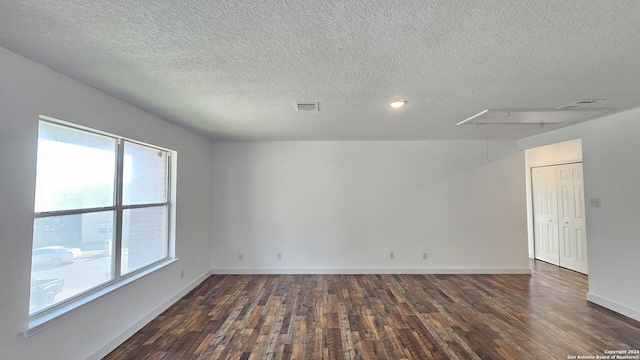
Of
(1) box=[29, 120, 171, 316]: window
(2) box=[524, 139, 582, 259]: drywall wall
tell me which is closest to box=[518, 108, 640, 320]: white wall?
(2) box=[524, 139, 582, 259]: drywall wall

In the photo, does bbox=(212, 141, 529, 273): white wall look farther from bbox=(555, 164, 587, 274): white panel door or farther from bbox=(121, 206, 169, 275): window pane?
bbox=(121, 206, 169, 275): window pane

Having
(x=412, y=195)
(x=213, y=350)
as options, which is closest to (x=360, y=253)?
(x=412, y=195)

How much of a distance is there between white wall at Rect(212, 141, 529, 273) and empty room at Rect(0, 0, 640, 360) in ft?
0.13

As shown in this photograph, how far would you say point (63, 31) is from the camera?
4.90ft

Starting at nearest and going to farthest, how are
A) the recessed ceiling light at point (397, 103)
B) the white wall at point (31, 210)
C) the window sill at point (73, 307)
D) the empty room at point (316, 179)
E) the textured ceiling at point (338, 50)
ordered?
the textured ceiling at point (338, 50) < the empty room at point (316, 179) < the white wall at point (31, 210) < the window sill at point (73, 307) < the recessed ceiling light at point (397, 103)

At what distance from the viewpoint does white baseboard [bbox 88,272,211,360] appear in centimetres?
239

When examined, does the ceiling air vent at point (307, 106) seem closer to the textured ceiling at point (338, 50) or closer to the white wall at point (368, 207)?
the textured ceiling at point (338, 50)

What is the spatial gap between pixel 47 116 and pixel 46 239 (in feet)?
3.02

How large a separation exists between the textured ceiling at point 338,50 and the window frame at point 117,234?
18.8 inches

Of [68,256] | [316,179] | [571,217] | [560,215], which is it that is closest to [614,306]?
[571,217]

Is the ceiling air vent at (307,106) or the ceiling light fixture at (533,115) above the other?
the ceiling air vent at (307,106)

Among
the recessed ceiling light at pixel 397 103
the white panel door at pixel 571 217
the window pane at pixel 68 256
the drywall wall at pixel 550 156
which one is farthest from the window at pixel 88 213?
the white panel door at pixel 571 217

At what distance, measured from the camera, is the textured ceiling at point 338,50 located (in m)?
1.34

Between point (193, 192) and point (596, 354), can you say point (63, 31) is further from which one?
point (596, 354)
